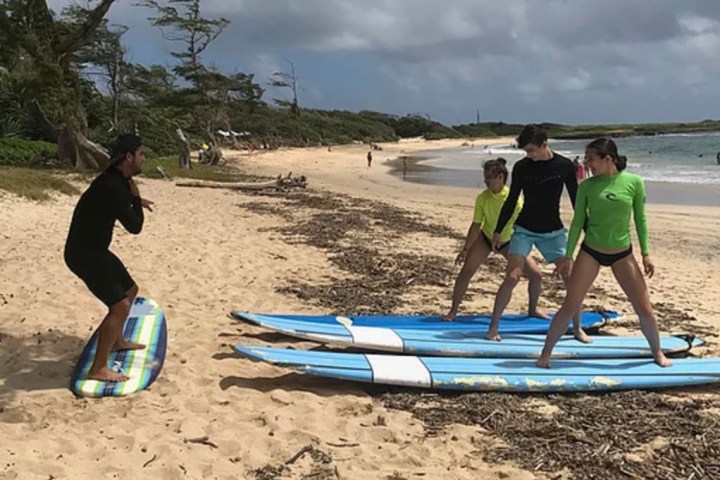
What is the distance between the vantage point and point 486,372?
467 centimetres

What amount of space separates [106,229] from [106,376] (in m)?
1.00

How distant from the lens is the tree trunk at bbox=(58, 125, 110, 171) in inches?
800

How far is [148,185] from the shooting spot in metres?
17.8

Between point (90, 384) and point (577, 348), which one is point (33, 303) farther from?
point (577, 348)

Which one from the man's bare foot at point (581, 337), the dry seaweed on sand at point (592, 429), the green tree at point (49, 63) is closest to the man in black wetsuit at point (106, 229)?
the dry seaweed on sand at point (592, 429)

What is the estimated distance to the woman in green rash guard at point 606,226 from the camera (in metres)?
4.46

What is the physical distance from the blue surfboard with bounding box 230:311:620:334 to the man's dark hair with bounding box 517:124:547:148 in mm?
1709

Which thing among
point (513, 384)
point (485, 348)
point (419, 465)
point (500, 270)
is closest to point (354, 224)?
point (500, 270)

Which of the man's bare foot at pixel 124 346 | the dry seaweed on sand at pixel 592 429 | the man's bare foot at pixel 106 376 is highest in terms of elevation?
the man's bare foot at pixel 124 346

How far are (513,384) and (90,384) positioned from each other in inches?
111

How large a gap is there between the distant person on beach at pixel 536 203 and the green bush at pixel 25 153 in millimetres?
19092

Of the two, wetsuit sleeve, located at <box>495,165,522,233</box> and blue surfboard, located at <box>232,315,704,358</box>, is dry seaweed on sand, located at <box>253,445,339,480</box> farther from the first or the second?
wetsuit sleeve, located at <box>495,165,522,233</box>

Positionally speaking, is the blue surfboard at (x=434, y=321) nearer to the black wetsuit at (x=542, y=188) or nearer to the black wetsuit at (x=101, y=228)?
the black wetsuit at (x=542, y=188)

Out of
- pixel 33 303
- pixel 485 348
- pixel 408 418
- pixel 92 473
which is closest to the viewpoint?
pixel 92 473
